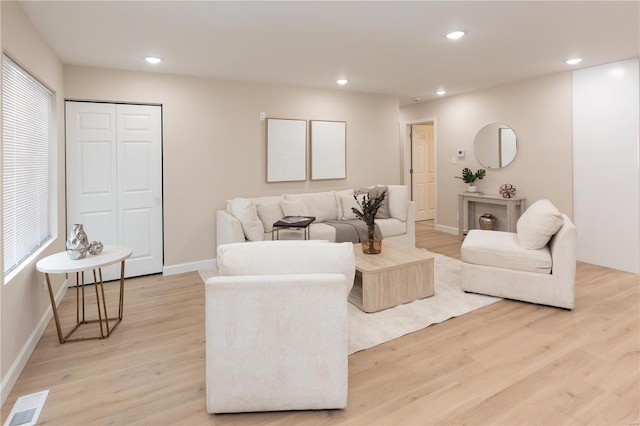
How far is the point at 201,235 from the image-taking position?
15.4 feet

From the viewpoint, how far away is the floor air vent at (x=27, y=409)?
1888 mm

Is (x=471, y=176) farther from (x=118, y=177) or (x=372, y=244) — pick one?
(x=118, y=177)

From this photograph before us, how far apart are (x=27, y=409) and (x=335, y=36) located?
3325 millimetres

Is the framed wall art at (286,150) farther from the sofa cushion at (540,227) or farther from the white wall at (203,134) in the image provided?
the sofa cushion at (540,227)

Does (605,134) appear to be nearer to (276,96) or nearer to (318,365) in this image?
(276,96)

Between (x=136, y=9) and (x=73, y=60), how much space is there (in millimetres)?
1663

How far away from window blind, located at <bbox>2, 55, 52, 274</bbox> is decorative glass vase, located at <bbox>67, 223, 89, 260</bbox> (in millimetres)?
311

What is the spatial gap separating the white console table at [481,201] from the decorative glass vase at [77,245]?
199 inches

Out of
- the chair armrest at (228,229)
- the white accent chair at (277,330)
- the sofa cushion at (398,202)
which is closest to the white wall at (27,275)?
the white accent chair at (277,330)

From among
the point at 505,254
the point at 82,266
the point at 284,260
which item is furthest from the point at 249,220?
the point at 505,254

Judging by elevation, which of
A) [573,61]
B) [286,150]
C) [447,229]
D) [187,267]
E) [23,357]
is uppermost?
[573,61]

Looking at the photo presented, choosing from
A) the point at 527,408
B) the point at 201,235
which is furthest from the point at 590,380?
the point at 201,235

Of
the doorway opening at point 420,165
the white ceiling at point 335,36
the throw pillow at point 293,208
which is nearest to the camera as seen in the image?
the white ceiling at point 335,36

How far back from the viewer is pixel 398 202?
5180mm
